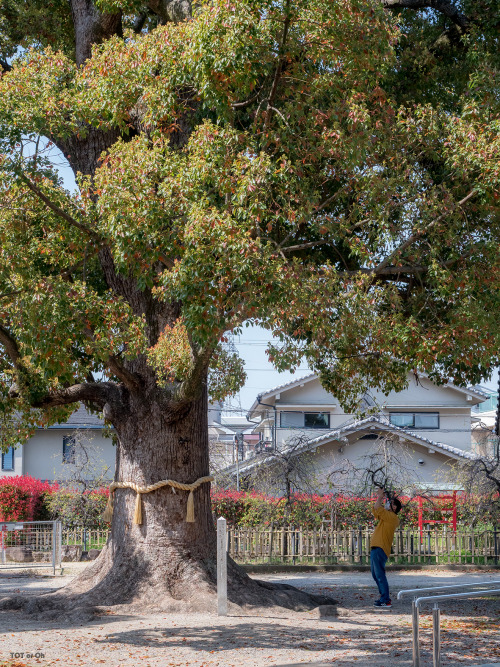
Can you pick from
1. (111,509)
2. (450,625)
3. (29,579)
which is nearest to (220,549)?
(111,509)

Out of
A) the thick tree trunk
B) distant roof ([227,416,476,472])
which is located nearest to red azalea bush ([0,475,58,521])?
distant roof ([227,416,476,472])

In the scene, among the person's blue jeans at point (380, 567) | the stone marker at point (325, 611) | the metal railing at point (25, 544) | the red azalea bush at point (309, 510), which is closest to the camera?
the stone marker at point (325, 611)

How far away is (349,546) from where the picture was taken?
2111 cm

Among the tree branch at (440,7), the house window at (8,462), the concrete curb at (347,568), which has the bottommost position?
→ the concrete curb at (347,568)

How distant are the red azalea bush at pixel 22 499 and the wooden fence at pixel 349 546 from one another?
9.20 meters

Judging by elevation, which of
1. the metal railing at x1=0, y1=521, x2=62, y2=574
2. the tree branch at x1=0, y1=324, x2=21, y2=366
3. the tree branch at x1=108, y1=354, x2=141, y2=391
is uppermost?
the tree branch at x1=0, y1=324, x2=21, y2=366

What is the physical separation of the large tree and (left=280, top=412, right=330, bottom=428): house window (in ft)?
76.4

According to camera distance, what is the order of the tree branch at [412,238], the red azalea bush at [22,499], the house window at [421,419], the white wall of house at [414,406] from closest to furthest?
the tree branch at [412,238]
the red azalea bush at [22,499]
the white wall of house at [414,406]
the house window at [421,419]

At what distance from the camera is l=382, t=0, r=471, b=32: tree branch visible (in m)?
12.1

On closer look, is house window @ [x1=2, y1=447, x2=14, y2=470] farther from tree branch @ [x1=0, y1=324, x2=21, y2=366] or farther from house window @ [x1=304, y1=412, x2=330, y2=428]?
tree branch @ [x1=0, y1=324, x2=21, y2=366]

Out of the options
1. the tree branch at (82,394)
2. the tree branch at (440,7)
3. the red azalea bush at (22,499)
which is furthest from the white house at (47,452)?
the tree branch at (440,7)

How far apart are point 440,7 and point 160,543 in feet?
30.3

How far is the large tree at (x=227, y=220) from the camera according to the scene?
9.60 metres

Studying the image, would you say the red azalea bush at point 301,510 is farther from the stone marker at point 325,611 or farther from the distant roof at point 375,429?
the stone marker at point 325,611
